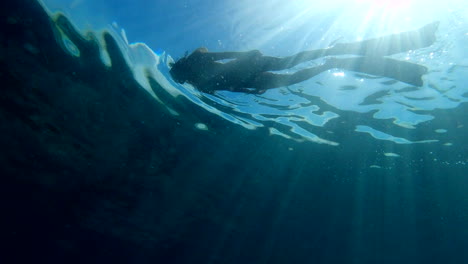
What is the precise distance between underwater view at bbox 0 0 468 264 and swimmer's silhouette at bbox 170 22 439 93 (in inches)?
1.6

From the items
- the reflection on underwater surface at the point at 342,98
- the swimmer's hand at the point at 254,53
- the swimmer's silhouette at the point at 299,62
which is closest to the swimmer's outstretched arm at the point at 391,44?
the swimmer's silhouette at the point at 299,62

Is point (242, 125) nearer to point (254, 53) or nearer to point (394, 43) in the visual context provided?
point (254, 53)

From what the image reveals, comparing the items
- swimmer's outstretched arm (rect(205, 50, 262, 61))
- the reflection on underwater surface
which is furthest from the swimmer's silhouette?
the reflection on underwater surface

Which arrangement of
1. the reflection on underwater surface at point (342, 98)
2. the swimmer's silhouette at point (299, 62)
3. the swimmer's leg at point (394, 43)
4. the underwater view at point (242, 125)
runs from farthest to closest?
the reflection on underwater surface at point (342, 98) → the underwater view at point (242, 125) → the swimmer's silhouette at point (299, 62) → the swimmer's leg at point (394, 43)

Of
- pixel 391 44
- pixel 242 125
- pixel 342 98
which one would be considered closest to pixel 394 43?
pixel 391 44

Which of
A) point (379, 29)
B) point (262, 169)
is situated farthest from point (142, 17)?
point (262, 169)

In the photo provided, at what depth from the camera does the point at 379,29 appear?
789 cm

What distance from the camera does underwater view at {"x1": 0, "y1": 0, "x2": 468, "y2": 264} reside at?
804cm

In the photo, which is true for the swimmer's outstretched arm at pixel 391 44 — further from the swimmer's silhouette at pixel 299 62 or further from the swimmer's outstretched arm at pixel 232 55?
the swimmer's outstretched arm at pixel 232 55

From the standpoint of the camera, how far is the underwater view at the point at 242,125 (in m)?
8.04

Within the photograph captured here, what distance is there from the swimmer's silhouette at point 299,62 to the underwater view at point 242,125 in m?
0.04

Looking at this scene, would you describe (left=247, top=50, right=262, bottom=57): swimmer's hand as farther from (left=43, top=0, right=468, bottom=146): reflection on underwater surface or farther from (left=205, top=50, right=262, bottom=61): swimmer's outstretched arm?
(left=43, top=0, right=468, bottom=146): reflection on underwater surface

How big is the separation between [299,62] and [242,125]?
6096 millimetres

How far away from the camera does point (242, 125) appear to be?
14008 millimetres
